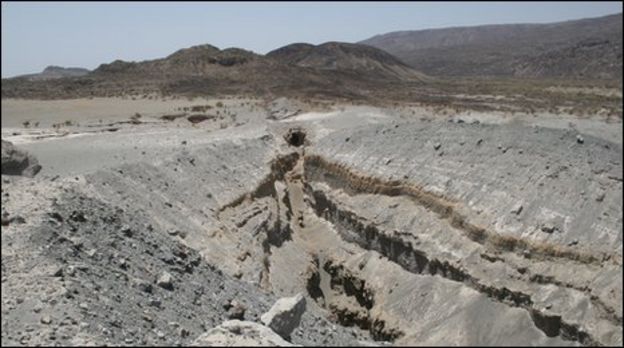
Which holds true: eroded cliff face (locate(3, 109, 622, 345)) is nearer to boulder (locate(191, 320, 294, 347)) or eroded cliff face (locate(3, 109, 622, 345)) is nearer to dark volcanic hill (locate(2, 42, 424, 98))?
boulder (locate(191, 320, 294, 347))

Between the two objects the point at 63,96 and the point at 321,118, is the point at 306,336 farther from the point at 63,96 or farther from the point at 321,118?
the point at 63,96

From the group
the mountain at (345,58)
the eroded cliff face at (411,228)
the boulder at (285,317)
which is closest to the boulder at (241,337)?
the boulder at (285,317)

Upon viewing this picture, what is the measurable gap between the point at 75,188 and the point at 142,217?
5.55 ft

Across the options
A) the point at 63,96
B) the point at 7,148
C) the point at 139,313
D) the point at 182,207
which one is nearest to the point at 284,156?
the point at 182,207

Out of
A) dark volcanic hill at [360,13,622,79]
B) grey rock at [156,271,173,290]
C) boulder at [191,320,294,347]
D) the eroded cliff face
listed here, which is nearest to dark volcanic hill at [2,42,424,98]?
dark volcanic hill at [360,13,622,79]

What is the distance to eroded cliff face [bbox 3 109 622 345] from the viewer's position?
13336 millimetres

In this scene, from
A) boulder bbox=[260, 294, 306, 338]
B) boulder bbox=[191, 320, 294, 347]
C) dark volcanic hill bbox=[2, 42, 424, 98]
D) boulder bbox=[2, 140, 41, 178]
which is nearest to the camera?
boulder bbox=[191, 320, 294, 347]

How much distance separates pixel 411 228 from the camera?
18.7m

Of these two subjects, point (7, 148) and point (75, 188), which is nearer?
point (7, 148)

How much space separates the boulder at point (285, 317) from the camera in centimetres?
942

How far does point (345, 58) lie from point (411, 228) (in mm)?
85973

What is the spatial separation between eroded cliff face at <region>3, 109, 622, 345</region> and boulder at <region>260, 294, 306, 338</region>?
0.23 metres

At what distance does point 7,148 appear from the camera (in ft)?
42.6

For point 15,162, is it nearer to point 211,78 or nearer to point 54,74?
point 211,78
